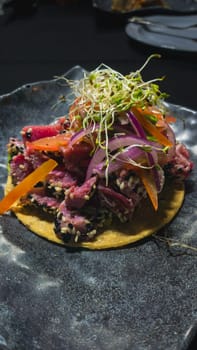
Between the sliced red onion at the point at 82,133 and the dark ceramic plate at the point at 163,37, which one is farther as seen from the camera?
the dark ceramic plate at the point at 163,37

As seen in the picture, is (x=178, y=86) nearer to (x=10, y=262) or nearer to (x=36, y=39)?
(x=36, y=39)

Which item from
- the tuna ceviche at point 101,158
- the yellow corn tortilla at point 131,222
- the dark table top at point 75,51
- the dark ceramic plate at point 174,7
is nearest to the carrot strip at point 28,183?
the tuna ceviche at point 101,158

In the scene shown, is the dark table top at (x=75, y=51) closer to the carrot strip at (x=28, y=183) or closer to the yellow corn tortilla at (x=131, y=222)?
the yellow corn tortilla at (x=131, y=222)

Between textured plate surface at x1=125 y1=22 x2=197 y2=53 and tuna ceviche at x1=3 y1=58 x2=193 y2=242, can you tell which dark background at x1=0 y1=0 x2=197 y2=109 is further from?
tuna ceviche at x1=3 y1=58 x2=193 y2=242

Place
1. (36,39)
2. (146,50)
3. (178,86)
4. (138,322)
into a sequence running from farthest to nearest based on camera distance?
(36,39) < (146,50) < (178,86) < (138,322)

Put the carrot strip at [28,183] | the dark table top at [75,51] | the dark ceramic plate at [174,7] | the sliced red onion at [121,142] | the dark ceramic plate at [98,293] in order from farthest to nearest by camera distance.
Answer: the dark ceramic plate at [174,7] → the dark table top at [75,51] → the carrot strip at [28,183] → the sliced red onion at [121,142] → the dark ceramic plate at [98,293]

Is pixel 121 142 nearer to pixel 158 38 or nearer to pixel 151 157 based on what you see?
pixel 151 157

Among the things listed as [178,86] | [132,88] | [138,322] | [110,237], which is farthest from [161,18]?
[138,322]
